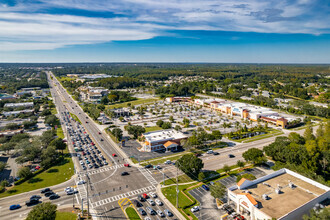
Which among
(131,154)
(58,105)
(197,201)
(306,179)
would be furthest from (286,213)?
(58,105)

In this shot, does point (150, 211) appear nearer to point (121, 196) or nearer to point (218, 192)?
point (121, 196)

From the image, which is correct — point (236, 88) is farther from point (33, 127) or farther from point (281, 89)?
point (33, 127)

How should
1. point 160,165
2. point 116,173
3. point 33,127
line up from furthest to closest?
1. point 33,127
2. point 160,165
3. point 116,173

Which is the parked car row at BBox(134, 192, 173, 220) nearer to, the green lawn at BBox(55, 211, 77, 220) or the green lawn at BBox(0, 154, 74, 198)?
the green lawn at BBox(55, 211, 77, 220)

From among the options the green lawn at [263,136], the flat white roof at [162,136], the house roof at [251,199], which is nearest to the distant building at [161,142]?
the flat white roof at [162,136]

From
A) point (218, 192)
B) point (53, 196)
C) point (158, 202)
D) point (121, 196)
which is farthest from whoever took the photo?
point (121, 196)

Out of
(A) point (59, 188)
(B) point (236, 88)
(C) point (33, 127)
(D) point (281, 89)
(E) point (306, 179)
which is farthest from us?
(B) point (236, 88)

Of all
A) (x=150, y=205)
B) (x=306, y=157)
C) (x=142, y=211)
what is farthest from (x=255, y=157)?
(x=142, y=211)
